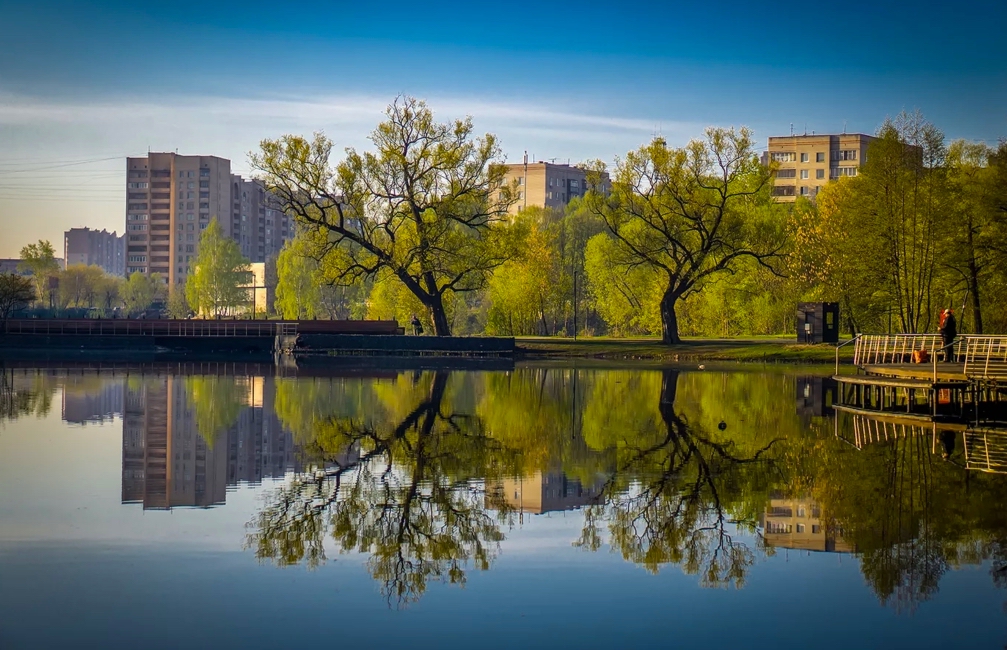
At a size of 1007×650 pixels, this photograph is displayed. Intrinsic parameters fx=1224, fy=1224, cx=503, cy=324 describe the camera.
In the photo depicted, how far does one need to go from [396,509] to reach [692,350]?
4855 centimetres

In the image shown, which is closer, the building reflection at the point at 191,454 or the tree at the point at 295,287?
the building reflection at the point at 191,454

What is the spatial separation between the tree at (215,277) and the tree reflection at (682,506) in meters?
130

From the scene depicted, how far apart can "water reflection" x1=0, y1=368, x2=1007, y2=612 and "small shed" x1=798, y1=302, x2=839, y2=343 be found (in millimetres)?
28776

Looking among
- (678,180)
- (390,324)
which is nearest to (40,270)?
(390,324)

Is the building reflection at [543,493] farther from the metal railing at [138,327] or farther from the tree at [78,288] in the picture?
the tree at [78,288]

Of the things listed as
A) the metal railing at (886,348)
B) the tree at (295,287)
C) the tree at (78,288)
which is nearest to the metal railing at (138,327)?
the metal railing at (886,348)

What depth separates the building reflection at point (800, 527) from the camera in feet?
42.4

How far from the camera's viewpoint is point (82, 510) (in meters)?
14.3

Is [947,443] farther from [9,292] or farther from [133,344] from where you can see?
[9,292]

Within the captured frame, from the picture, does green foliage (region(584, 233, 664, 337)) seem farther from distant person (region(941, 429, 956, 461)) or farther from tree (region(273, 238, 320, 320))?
distant person (region(941, 429, 956, 461))

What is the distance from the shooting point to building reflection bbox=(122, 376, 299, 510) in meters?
15.9

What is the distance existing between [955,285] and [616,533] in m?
50.5

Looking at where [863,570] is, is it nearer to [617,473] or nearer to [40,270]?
[617,473]

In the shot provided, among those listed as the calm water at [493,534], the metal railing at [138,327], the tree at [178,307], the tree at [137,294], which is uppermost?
the tree at [137,294]
